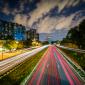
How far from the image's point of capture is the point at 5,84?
24.1 m

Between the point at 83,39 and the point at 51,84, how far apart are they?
4614cm

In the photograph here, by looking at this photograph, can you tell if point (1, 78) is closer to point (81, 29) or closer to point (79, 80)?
point (79, 80)

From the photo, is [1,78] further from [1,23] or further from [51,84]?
[1,23]

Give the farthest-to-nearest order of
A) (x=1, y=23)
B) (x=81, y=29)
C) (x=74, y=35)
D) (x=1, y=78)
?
(x=1, y=23)
(x=74, y=35)
(x=81, y=29)
(x=1, y=78)

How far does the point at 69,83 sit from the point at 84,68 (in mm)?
10481

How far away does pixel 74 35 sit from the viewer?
261 feet

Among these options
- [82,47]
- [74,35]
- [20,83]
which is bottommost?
[20,83]

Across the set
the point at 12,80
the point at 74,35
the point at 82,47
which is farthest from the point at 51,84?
the point at 74,35

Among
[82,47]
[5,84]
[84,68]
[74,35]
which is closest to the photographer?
[5,84]

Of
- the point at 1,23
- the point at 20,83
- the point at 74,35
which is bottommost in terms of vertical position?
the point at 20,83

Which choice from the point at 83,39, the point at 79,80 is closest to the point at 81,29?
Result: the point at 83,39

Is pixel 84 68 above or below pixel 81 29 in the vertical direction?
below

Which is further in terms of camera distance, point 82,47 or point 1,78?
point 82,47

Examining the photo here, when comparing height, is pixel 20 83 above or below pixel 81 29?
below
